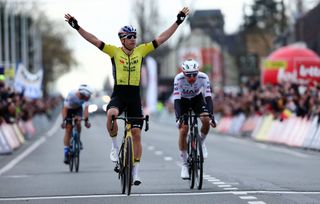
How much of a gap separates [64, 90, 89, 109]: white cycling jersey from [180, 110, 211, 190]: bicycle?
20.3ft

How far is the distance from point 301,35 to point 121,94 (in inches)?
2999

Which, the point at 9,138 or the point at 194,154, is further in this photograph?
the point at 9,138

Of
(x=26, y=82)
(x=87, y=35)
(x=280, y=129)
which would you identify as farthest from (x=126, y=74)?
(x=26, y=82)

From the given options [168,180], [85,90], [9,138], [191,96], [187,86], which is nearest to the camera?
[187,86]

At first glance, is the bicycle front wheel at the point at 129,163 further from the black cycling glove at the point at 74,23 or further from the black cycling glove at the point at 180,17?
the black cycling glove at the point at 180,17

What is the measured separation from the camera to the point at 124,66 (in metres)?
15.3

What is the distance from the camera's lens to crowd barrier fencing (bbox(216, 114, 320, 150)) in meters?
31.6

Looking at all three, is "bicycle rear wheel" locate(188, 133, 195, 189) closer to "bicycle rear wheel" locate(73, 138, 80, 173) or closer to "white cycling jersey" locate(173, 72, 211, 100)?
"white cycling jersey" locate(173, 72, 211, 100)

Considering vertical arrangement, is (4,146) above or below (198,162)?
below

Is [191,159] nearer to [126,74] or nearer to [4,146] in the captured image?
[126,74]

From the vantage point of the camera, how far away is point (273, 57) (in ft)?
157

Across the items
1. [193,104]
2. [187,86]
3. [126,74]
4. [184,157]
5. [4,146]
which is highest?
[126,74]

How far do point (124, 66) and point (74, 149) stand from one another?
23.5 feet

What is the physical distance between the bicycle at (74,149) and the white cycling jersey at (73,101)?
267mm
